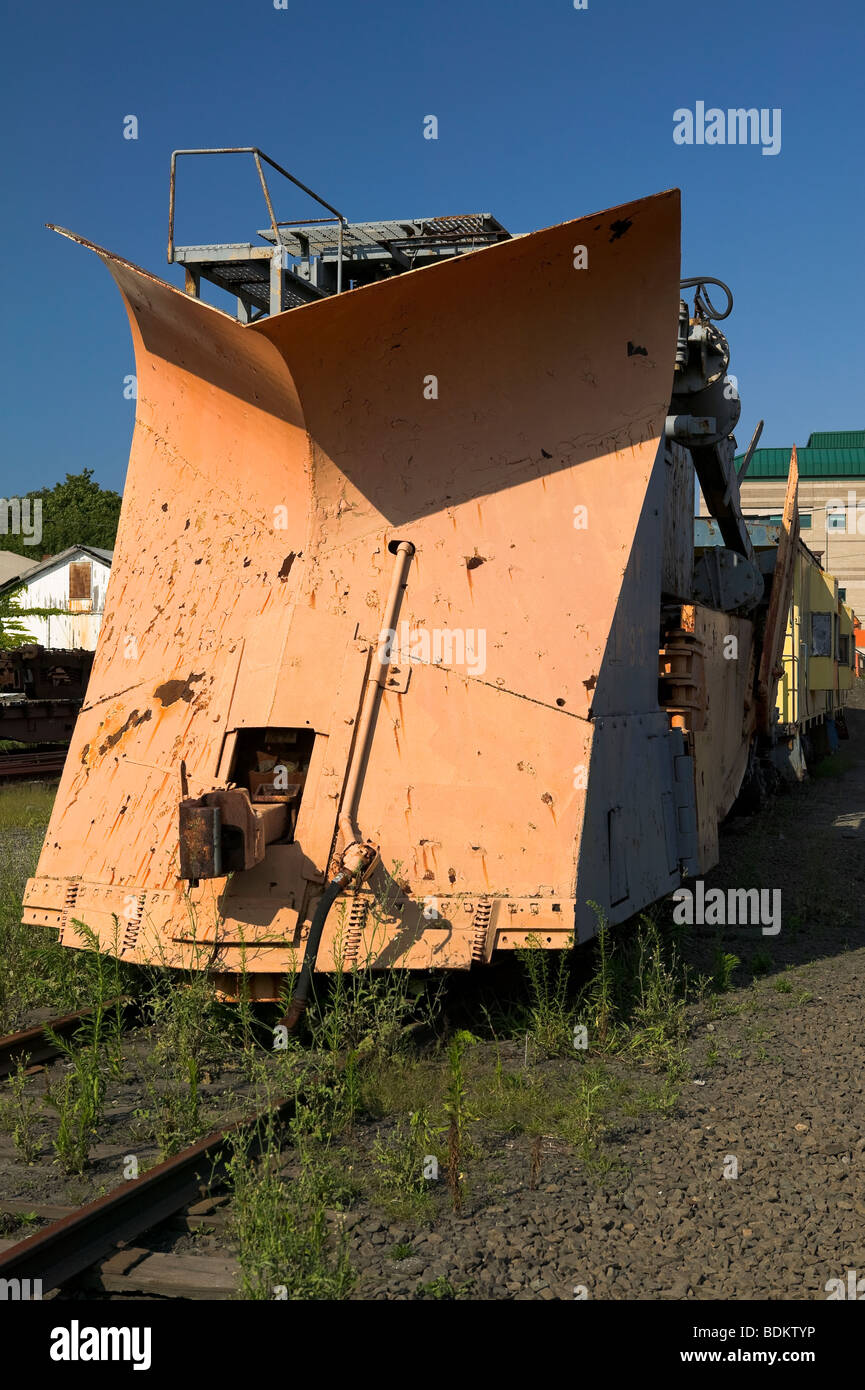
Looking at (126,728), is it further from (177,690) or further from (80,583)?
(80,583)

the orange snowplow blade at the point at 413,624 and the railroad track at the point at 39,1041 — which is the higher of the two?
the orange snowplow blade at the point at 413,624

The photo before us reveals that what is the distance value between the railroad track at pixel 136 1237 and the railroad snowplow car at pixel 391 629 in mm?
1230

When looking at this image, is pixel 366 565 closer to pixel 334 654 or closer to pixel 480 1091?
pixel 334 654

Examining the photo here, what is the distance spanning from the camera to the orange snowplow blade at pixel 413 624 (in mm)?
5223

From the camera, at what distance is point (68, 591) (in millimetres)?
39375

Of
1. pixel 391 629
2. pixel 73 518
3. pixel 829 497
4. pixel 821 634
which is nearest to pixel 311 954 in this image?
pixel 391 629

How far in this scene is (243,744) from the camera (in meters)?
5.59

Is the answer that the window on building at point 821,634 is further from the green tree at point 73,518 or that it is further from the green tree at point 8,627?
the green tree at point 73,518

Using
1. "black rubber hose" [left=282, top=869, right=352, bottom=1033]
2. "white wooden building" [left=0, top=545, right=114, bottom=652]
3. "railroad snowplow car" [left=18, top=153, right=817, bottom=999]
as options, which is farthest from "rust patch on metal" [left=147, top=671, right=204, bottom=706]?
"white wooden building" [left=0, top=545, right=114, bottom=652]

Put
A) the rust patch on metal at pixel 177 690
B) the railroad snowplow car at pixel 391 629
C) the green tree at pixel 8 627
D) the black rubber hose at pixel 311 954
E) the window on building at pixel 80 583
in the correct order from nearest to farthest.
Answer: the black rubber hose at pixel 311 954 < the railroad snowplow car at pixel 391 629 < the rust patch on metal at pixel 177 690 < the green tree at pixel 8 627 < the window on building at pixel 80 583

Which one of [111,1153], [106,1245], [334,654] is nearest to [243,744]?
[334,654]

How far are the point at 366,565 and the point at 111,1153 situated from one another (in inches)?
113

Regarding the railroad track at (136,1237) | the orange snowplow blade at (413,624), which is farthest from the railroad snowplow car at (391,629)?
the railroad track at (136,1237)

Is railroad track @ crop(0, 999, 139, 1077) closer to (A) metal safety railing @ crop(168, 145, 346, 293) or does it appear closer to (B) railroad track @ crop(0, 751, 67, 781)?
(A) metal safety railing @ crop(168, 145, 346, 293)
